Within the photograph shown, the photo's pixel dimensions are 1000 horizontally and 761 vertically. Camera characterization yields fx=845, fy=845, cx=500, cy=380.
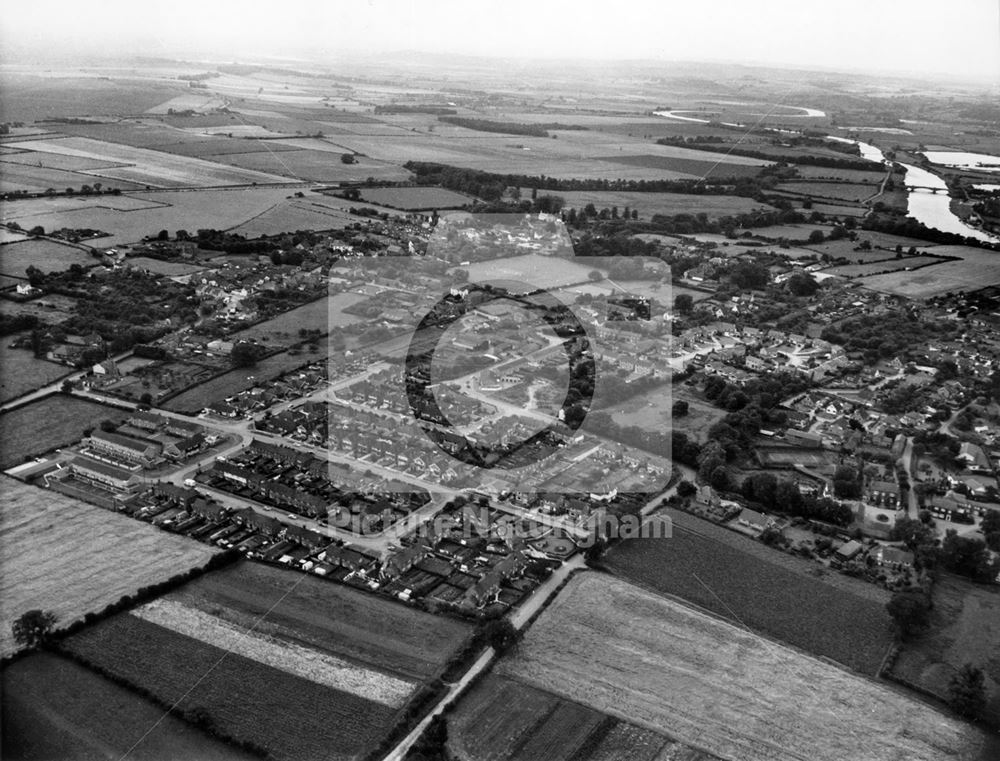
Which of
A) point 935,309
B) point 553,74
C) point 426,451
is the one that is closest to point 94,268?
point 426,451

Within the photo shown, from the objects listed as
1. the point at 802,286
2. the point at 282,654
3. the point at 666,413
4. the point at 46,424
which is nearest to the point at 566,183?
the point at 802,286

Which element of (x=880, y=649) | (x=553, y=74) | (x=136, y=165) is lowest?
(x=880, y=649)

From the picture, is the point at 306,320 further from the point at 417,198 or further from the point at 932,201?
the point at 932,201

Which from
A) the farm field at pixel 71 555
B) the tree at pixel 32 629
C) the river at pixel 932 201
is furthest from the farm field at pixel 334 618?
the river at pixel 932 201

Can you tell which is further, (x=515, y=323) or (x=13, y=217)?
(x=13, y=217)

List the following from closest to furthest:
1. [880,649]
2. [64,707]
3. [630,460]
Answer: [64,707]
[880,649]
[630,460]

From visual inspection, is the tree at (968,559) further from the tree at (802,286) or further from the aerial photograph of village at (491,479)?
the tree at (802,286)

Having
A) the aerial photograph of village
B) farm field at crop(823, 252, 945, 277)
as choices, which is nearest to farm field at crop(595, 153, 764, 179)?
the aerial photograph of village

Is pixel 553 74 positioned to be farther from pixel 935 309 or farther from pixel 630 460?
pixel 630 460
